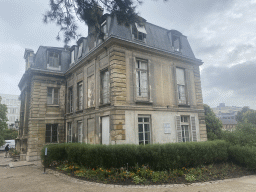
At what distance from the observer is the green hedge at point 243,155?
922cm

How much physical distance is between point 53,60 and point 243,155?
16.2 m

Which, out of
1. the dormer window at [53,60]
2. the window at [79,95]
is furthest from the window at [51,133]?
the dormer window at [53,60]

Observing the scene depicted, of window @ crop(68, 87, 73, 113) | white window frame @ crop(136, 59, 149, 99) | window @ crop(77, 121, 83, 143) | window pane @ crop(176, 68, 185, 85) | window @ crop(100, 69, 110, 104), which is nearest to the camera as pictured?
white window frame @ crop(136, 59, 149, 99)

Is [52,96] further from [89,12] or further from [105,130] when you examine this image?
[89,12]

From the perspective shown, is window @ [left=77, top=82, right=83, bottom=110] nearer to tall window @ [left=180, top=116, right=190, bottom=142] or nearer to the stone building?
the stone building

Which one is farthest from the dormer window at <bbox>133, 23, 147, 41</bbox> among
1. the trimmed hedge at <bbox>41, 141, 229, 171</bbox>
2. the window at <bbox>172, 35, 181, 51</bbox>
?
the trimmed hedge at <bbox>41, 141, 229, 171</bbox>

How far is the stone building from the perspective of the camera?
423 inches

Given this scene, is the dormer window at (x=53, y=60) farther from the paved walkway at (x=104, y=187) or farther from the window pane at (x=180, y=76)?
the paved walkway at (x=104, y=187)

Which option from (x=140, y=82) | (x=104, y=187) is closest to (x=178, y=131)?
(x=140, y=82)

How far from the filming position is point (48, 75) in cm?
1675

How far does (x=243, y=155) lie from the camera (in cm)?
962

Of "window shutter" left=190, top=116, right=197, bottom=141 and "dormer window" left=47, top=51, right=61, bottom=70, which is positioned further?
"dormer window" left=47, top=51, right=61, bottom=70

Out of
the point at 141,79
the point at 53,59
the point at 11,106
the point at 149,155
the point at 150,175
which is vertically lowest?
the point at 150,175

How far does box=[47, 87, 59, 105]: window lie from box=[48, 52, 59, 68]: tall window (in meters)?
2.23
